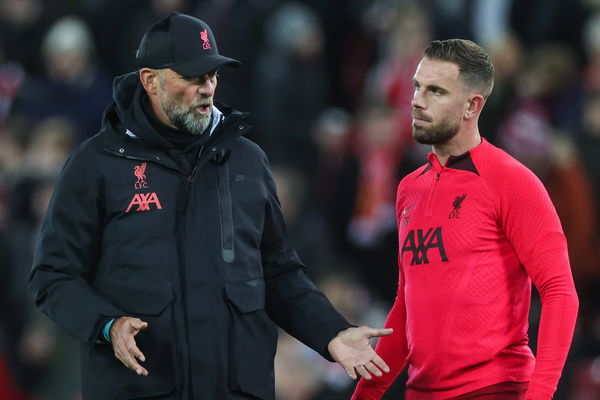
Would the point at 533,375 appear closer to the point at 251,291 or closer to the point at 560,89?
the point at 251,291

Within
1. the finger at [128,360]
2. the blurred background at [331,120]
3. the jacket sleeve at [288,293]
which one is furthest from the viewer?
the blurred background at [331,120]

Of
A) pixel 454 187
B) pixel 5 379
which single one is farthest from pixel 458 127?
pixel 5 379

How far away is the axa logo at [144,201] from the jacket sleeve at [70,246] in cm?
14

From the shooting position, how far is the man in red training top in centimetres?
480

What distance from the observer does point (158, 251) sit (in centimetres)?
516

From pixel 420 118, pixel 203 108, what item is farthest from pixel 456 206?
pixel 203 108

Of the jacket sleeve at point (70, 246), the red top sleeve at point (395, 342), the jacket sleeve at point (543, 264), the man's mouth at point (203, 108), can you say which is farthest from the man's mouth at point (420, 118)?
the jacket sleeve at point (70, 246)

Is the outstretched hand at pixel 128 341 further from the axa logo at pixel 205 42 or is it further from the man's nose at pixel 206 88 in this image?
the axa logo at pixel 205 42

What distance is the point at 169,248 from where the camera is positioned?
518cm

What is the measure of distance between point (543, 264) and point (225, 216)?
4.18 feet

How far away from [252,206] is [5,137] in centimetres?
609

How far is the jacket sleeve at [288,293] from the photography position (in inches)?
215

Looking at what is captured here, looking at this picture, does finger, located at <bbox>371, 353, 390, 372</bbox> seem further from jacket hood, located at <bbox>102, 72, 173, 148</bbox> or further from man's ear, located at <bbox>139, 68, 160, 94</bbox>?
Result: man's ear, located at <bbox>139, 68, 160, 94</bbox>

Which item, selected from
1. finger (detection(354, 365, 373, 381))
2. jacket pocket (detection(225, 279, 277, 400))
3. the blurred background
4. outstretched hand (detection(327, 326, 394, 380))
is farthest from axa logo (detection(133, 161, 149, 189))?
the blurred background
